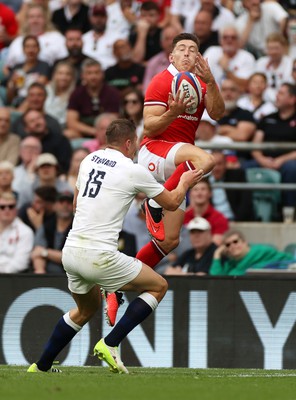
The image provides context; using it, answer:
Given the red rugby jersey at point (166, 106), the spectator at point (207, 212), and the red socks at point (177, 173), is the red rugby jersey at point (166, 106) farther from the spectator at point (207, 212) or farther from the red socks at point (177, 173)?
the spectator at point (207, 212)

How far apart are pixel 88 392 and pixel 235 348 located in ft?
14.5

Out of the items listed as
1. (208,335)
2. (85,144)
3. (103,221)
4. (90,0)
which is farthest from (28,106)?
A: (103,221)

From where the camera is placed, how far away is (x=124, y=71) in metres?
18.3

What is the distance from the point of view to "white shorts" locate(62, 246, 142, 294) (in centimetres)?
970

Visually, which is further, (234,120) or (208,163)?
(234,120)

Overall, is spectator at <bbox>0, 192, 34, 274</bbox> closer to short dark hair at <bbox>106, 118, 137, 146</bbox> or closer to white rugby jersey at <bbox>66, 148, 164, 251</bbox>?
white rugby jersey at <bbox>66, 148, 164, 251</bbox>

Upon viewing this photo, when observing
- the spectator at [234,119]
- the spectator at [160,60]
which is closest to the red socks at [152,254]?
the spectator at [234,119]

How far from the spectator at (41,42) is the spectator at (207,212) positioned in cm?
497

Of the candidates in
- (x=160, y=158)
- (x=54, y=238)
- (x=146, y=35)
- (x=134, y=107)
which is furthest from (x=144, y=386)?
(x=146, y=35)

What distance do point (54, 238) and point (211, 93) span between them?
4.71 metres

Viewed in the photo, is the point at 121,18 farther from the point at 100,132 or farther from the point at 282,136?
the point at 282,136

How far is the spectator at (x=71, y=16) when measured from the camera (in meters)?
19.8

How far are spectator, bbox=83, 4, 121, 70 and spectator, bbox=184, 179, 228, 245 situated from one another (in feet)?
14.6

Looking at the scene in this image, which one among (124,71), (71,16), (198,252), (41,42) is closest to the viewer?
(198,252)
